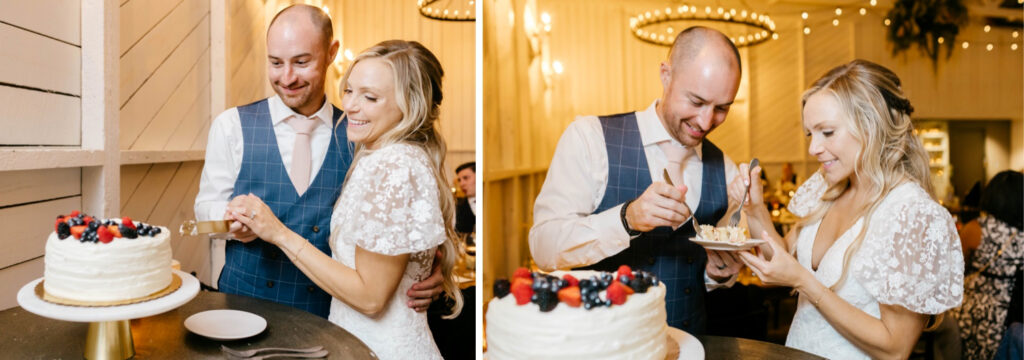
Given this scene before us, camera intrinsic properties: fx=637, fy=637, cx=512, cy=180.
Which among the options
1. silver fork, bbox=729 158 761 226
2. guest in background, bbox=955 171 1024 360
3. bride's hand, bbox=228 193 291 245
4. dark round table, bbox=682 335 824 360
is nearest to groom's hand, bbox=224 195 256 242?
bride's hand, bbox=228 193 291 245

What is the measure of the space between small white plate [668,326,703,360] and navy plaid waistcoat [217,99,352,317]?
1037 millimetres

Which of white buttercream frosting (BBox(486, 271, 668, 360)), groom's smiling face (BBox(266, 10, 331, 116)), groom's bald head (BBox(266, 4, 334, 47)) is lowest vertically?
white buttercream frosting (BBox(486, 271, 668, 360))

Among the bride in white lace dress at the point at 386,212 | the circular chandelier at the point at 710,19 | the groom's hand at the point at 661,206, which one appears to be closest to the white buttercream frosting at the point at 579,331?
the bride in white lace dress at the point at 386,212

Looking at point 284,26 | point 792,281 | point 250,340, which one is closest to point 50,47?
point 284,26

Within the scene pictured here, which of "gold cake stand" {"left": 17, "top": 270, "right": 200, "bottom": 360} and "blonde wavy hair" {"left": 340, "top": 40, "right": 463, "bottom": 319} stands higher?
"blonde wavy hair" {"left": 340, "top": 40, "right": 463, "bottom": 319}

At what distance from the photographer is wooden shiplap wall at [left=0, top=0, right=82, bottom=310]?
169 centimetres

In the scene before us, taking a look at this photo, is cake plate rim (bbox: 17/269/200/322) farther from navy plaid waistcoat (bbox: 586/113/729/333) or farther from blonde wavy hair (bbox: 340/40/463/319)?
navy plaid waistcoat (bbox: 586/113/729/333)

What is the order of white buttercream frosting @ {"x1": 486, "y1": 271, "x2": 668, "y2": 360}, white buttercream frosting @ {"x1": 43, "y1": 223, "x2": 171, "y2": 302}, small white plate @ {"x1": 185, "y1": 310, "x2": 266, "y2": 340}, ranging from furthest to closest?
small white plate @ {"x1": 185, "y1": 310, "x2": 266, "y2": 340}
white buttercream frosting @ {"x1": 43, "y1": 223, "x2": 171, "y2": 302}
white buttercream frosting @ {"x1": 486, "y1": 271, "x2": 668, "y2": 360}

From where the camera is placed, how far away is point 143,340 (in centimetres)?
156

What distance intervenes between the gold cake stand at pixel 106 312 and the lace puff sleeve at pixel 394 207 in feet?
1.45

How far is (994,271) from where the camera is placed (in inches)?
93.4

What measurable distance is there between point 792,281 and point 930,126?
2.70 ft

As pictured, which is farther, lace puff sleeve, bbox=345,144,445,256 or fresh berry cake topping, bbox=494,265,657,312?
lace puff sleeve, bbox=345,144,445,256

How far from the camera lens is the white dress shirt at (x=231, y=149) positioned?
1930 millimetres
